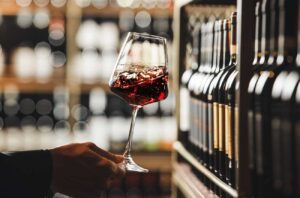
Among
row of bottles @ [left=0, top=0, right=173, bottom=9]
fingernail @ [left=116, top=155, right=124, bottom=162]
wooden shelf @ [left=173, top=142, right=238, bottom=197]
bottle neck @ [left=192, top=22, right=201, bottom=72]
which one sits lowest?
wooden shelf @ [left=173, top=142, right=238, bottom=197]

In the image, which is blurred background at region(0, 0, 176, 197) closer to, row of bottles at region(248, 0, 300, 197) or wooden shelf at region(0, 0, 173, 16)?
wooden shelf at region(0, 0, 173, 16)

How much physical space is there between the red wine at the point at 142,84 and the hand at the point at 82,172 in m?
0.17

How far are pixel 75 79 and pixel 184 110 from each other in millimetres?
1456

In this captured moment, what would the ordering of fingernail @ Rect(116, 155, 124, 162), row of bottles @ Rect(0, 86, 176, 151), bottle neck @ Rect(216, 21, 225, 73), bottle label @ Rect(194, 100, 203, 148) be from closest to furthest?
1. fingernail @ Rect(116, 155, 124, 162)
2. bottle neck @ Rect(216, 21, 225, 73)
3. bottle label @ Rect(194, 100, 203, 148)
4. row of bottles @ Rect(0, 86, 176, 151)

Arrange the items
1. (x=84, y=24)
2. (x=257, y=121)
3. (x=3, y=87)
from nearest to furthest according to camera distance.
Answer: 1. (x=257, y=121)
2. (x=3, y=87)
3. (x=84, y=24)

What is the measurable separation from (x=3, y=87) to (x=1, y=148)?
345 mm

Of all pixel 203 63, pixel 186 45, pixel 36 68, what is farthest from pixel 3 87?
pixel 203 63

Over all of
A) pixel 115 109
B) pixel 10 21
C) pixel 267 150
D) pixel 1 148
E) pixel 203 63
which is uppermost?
pixel 10 21

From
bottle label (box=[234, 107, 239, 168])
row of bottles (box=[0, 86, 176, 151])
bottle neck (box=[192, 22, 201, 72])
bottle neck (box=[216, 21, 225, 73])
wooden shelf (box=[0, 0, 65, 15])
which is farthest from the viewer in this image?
row of bottles (box=[0, 86, 176, 151])

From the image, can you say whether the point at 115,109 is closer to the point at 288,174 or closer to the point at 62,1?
the point at 62,1

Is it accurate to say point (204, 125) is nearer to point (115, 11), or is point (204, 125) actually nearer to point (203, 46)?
point (203, 46)

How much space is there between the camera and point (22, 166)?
1.02 metres

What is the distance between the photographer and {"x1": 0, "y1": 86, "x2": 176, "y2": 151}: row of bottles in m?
2.94

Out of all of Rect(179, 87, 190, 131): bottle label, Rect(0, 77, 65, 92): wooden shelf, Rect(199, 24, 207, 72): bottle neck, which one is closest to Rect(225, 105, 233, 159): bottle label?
Rect(199, 24, 207, 72): bottle neck
